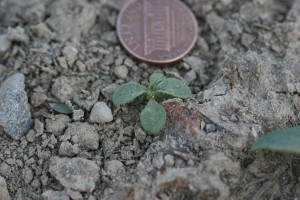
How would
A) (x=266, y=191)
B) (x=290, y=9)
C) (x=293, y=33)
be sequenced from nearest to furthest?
(x=266, y=191)
(x=293, y=33)
(x=290, y=9)

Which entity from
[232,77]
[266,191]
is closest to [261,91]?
[232,77]

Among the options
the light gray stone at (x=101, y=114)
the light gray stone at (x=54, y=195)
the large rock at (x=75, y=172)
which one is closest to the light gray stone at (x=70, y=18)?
the light gray stone at (x=101, y=114)

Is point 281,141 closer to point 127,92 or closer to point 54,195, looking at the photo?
point 127,92

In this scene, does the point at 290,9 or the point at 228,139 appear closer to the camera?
the point at 228,139

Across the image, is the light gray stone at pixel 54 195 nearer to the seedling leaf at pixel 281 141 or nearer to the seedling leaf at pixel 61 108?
the seedling leaf at pixel 61 108

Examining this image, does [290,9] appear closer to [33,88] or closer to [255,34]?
[255,34]
